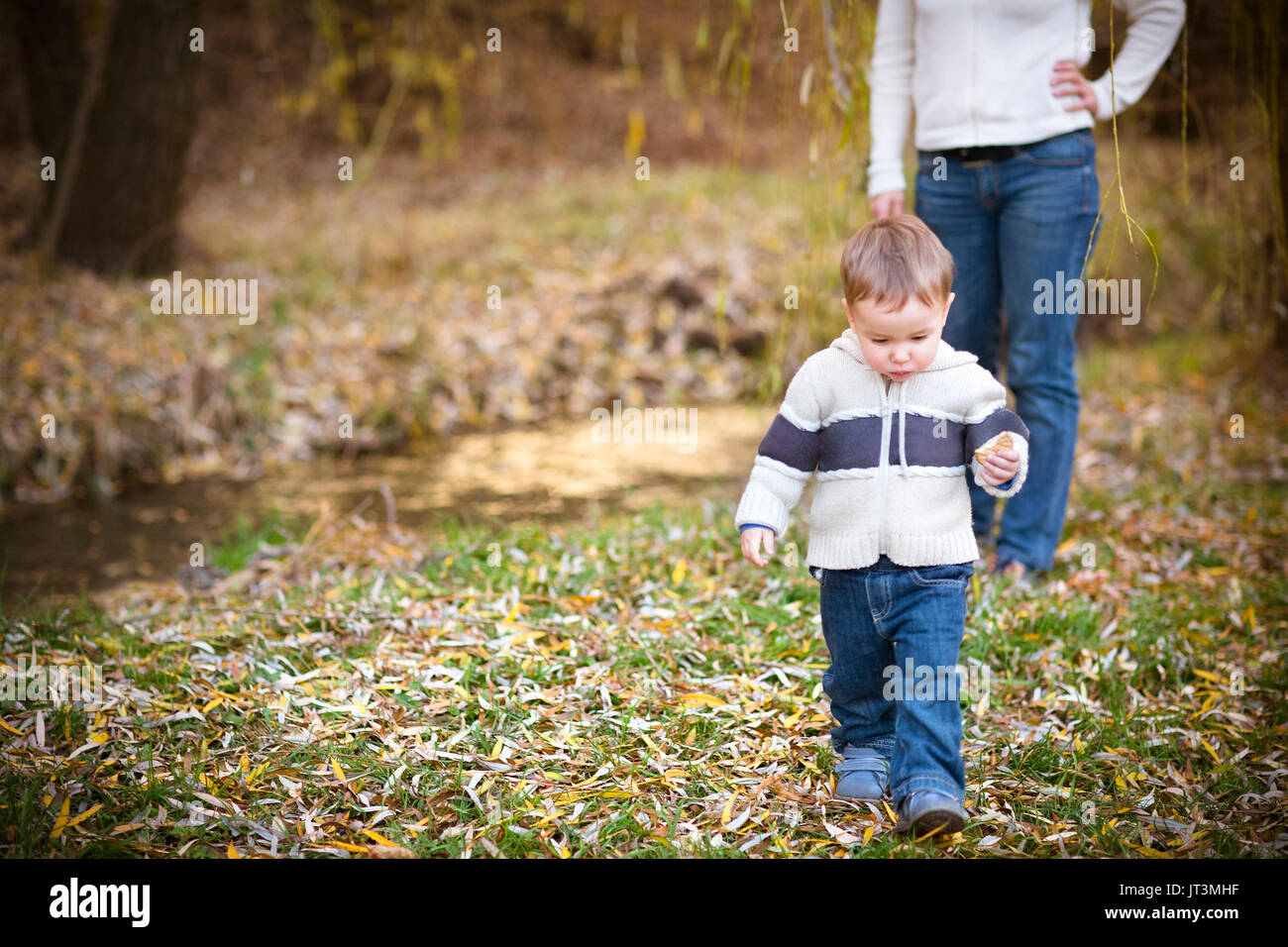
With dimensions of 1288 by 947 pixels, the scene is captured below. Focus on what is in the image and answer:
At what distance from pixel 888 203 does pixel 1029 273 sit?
430 millimetres

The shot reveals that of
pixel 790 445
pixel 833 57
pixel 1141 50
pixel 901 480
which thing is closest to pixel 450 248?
pixel 833 57

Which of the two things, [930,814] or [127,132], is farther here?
[127,132]

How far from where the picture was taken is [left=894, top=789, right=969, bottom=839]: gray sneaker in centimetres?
188

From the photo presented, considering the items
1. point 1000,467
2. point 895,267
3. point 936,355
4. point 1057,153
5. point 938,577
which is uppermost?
point 1057,153

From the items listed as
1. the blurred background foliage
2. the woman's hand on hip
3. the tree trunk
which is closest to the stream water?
the blurred background foliage

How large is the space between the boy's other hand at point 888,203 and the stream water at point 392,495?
61.5 inches

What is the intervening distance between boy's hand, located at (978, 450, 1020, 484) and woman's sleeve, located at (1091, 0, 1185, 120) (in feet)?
4.60

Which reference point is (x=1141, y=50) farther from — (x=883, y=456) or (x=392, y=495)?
(x=392, y=495)

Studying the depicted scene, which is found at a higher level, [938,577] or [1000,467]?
[1000,467]

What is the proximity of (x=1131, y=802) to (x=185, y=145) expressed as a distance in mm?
6355

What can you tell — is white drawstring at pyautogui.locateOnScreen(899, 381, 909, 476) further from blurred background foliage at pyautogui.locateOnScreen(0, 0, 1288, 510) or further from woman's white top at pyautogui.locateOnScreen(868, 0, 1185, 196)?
woman's white top at pyautogui.locateOnScreen(868, 0, 1185, 196)

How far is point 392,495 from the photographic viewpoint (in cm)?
460
